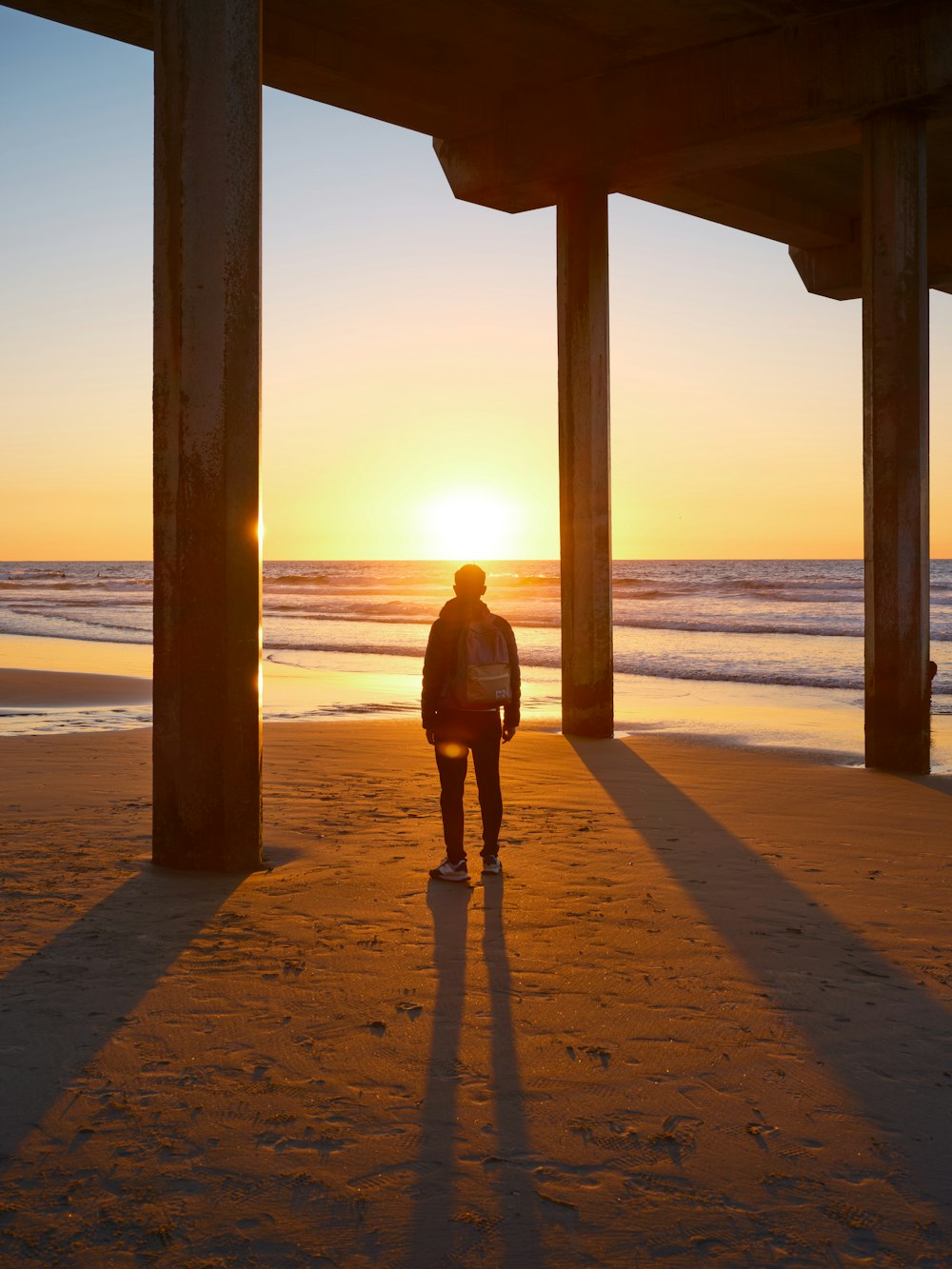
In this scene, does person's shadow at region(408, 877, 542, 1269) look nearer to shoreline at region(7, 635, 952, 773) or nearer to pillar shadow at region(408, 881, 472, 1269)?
pillar shadow at region(408, 881, 472, 1269)

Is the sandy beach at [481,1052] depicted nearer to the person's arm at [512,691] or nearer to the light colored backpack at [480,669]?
the person's arm at [512,691]

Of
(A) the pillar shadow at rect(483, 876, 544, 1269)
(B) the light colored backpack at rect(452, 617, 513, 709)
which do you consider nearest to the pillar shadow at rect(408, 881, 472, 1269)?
(A) the pillar shadow at rect(483, 876, 544, 1269)

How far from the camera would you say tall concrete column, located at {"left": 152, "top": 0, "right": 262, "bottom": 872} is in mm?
6062

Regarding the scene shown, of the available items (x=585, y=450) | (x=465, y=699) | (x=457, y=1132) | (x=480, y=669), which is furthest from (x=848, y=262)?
(x=457, y=1132)

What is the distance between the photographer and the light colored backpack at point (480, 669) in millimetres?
6176

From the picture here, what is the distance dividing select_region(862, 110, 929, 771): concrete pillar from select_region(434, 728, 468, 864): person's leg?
5.15 meters

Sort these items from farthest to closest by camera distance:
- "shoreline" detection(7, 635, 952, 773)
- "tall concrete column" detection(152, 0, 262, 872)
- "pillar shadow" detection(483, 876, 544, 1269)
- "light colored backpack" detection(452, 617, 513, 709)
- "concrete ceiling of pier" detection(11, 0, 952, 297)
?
"shoreline" detection(7, 635, 952, 773), "concrete ceiling of pier" detection(11, 0, 952, 297), "light colored backpack" detection(452, 617, 513, 709), "tall concrete column" detection(152, 0, 262, 872), "pillar shadow" detection(483, 876, 544, 1269)

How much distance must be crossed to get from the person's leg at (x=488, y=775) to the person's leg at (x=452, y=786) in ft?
0.32

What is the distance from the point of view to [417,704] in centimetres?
1519

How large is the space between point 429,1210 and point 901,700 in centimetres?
814

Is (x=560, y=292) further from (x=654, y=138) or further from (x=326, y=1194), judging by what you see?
(x=326, y=1194)

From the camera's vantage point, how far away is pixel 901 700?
1007cm

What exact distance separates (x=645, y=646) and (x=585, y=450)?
44.9 feet

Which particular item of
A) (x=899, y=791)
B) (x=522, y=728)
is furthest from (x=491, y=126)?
(x=899, y=791)
